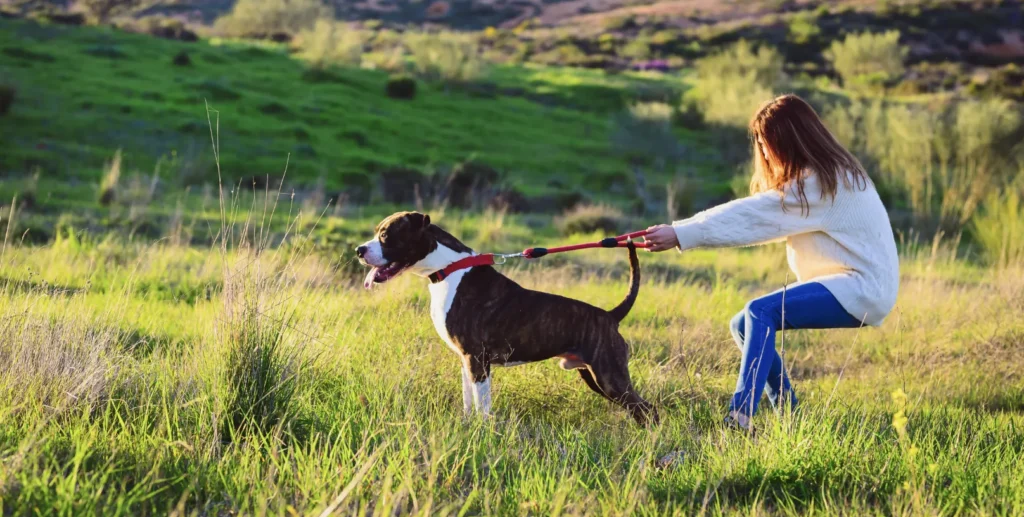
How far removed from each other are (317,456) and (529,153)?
27.1 metres

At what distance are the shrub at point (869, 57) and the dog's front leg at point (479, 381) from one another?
50.3 m

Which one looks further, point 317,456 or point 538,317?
point 538,317

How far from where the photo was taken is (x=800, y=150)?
16.6ft

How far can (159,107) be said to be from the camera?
1115 inches

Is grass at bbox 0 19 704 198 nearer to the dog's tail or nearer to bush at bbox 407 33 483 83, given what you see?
bush at bbox 407 33 483 83

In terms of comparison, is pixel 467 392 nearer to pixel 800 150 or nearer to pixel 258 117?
pixel 800 150

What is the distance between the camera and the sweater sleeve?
198 inches

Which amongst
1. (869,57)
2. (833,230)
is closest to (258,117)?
(833,230)

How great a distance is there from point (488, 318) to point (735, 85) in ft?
114

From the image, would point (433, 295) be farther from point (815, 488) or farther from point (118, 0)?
point (118, 0)

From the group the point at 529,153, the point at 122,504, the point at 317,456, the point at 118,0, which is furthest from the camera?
the point at 118,0

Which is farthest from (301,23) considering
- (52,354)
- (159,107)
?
(52,354)

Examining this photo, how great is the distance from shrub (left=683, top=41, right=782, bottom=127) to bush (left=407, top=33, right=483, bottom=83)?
8.54 metres

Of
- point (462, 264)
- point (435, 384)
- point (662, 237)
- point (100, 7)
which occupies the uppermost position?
point (662, 237)
